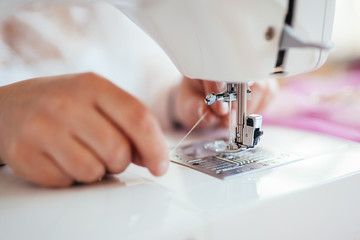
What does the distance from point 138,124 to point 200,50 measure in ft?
0.41

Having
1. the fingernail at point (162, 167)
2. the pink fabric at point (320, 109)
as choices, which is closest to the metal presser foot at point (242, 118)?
the fingernail at point (162, 167)

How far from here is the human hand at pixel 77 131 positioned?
0.40 metres

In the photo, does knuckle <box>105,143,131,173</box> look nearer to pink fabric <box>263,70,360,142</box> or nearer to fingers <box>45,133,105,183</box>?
fingers <box>45,133,105,183</box>

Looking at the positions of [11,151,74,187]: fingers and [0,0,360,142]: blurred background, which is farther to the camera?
[0,0,360,142]: blurred background

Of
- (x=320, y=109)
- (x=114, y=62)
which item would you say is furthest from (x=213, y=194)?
(x=114, y=62)

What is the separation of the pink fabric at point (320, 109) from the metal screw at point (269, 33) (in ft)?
1.13

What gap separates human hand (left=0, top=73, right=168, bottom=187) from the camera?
396mm

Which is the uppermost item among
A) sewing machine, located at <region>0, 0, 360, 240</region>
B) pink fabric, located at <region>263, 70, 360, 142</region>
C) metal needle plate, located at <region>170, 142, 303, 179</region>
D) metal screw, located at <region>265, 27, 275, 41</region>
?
metal screw, located at <region>265, 27, 275, 41</region>

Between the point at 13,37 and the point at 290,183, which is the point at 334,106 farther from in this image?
the point at 13,37

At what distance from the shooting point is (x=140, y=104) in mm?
406

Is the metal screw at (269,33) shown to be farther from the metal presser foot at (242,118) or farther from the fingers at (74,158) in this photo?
the fingers at (74,158)

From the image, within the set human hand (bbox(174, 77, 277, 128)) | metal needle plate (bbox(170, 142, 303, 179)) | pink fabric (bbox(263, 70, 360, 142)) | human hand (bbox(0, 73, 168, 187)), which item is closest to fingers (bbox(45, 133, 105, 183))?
human hand (bbox(0, 73, 168, 187))

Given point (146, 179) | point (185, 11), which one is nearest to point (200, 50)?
point (185, 11)

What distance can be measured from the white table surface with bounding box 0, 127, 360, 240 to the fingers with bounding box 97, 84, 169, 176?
0.06 metres
